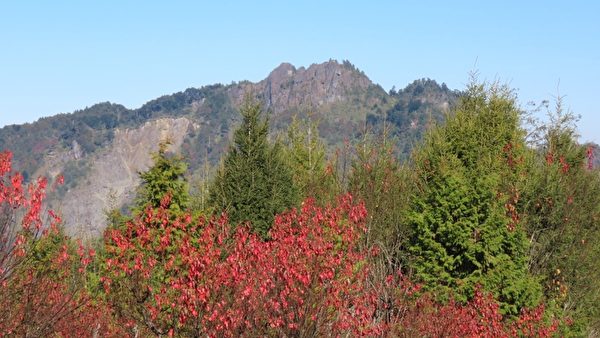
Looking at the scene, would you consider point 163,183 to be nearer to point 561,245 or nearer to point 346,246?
point 346,246

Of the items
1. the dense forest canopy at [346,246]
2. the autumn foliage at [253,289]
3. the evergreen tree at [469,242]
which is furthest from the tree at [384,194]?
the autumn foliage at [253,289]

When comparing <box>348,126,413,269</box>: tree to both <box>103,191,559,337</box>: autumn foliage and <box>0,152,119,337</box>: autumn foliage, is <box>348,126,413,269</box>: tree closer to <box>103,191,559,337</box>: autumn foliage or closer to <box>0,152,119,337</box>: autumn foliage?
<box>103,191,559,337</box>: autumn foliage

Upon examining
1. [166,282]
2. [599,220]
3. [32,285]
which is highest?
[32,285]

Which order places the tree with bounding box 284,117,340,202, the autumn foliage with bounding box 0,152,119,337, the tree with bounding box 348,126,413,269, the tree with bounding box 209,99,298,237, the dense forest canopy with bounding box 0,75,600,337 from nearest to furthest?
the autumn foliage with bounding box 0,152,119,337
the dense forest canopy with bounding box 0,75,600,337
the tree with bounding box 348,126,413,269
the tree with bounding box 209,99,298,237
the tree with bounding box 284,117,340,202

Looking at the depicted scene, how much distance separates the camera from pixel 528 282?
2814 centimetres

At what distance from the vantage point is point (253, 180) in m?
35.8

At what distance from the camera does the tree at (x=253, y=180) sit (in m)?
35.2

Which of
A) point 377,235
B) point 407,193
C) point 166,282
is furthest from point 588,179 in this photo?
point 166,282

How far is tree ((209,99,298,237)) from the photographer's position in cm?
3525

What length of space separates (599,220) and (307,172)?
841 inches

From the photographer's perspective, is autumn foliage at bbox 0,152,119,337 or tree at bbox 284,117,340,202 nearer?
autumn foliage at bbox 0,152,119,337

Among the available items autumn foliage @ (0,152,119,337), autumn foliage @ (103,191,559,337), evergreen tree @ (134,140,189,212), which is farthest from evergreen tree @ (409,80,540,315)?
autumn foliage @ (0,152,119,337)

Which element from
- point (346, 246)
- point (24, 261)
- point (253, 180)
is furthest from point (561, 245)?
point (24, 261)

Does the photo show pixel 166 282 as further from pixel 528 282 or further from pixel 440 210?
pixel 528 282
